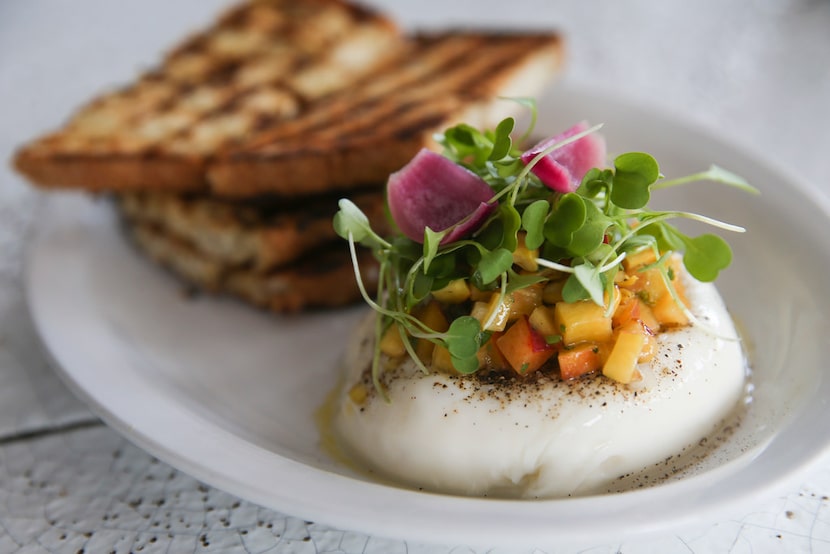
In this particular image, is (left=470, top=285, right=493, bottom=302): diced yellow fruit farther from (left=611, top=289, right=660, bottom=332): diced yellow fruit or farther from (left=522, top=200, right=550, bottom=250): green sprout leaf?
(left=611, top=289, right=660, bottom=332): diced yellow fruit

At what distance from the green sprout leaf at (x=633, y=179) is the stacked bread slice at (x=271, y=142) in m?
0.97

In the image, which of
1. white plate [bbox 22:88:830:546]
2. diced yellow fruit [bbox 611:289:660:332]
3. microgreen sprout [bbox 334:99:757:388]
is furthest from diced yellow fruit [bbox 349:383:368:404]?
diced yellow fruit [bbox 611:289:660:332]

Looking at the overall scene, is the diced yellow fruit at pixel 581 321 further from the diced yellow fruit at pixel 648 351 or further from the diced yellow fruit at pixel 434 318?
the diced yellow fruit at pixel 434 318

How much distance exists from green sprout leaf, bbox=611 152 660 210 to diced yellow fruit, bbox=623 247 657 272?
0.12 meters

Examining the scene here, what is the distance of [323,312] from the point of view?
2.88 m

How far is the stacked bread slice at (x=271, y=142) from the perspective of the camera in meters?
2.79

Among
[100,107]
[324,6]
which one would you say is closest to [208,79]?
[100,107]

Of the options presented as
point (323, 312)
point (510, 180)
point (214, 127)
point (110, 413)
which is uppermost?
point (510, 180)

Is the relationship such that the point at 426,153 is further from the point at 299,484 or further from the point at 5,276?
the point at 5,276

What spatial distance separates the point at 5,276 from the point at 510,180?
222 centimetres

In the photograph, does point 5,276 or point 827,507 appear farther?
point 5,276

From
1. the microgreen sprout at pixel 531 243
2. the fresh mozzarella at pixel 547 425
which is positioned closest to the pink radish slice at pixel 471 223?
the microgreen sprout at pixel 531 243

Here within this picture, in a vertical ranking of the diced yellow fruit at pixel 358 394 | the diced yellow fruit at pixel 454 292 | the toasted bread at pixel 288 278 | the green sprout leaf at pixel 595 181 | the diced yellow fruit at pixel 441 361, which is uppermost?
the green sprout leaf at pixel 595 181

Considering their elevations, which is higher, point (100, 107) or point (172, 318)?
point (100, 107)
